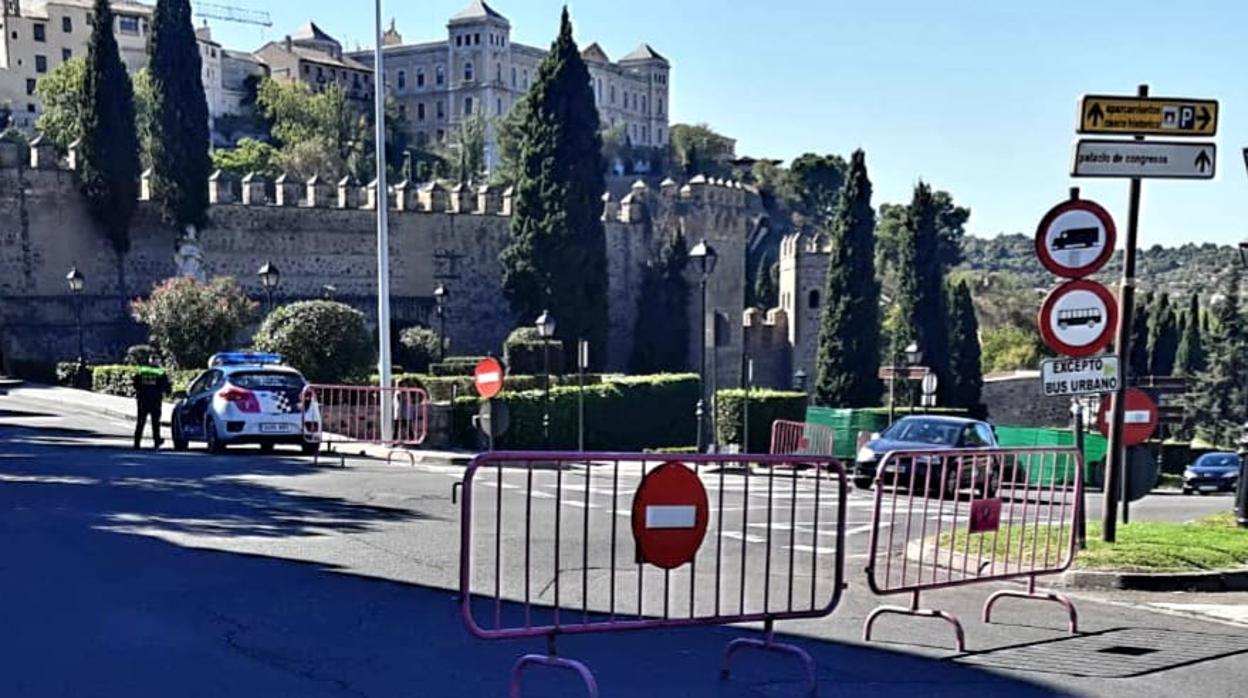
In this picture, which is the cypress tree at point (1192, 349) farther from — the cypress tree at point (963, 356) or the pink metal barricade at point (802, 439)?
the pink metal barricade at point (802, 439)

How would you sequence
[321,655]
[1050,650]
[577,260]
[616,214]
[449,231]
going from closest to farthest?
[321,655] < [1050,650] < [577,260] < [449,231] < [616,214]

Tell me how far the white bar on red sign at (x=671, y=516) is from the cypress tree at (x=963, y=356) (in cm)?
5187

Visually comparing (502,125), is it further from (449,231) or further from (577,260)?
(577,260)

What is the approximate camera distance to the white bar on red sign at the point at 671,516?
A: 6.11m

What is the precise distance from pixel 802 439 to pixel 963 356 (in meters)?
29.2

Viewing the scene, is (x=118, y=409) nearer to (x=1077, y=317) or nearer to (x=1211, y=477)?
(x=1077, y=317)

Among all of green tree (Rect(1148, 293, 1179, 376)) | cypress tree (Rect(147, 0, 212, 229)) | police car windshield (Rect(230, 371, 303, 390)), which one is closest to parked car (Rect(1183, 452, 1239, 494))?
police car windshield (Rect(230, 371, 303, 390))

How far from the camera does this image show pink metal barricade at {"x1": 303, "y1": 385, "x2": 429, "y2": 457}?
22.2m

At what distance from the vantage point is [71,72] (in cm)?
8412

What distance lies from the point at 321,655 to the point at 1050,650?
13.3 feet

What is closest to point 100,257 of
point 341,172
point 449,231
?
point 449,231

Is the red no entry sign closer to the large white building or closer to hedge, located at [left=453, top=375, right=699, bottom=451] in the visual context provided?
hedge, located at [left=453, top=375, right=699, bottom=451]

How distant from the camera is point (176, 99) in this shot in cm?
4612

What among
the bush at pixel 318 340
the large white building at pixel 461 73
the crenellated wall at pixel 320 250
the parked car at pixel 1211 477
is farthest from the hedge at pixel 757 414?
the large white building at pixel 461 73
